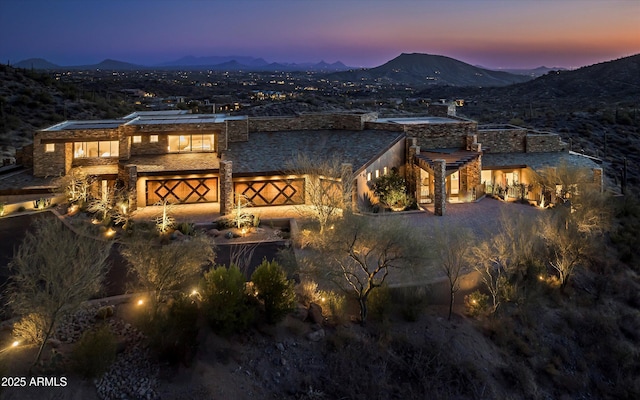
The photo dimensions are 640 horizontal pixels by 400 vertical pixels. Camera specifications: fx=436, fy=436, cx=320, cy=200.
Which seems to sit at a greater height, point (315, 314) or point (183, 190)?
point (183, 190)

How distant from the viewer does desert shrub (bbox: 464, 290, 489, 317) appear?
1619 cm

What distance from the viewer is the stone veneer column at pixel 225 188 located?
23.9 meters

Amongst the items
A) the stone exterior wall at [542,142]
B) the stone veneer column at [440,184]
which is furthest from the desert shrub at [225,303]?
the stone exterior wall at [542,142]

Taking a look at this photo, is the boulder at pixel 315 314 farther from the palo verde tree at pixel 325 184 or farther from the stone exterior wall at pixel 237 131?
the stone exterior wall at pixel 237 131

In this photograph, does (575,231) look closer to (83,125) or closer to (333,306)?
(333,306)

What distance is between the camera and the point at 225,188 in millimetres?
23906

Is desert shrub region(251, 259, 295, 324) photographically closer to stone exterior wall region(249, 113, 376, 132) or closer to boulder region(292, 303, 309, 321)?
boulder region(292, 303, 309, 321)

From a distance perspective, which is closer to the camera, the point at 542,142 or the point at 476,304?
the point at 476,304

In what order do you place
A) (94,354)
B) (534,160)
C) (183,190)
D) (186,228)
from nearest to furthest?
(94,354) → (186,228) → (183,190) → (534,160)

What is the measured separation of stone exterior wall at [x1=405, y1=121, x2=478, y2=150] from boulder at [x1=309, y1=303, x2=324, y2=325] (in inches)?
708

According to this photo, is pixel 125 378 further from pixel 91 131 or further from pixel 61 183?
pixel 91 131

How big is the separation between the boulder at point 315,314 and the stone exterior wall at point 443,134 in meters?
18.0

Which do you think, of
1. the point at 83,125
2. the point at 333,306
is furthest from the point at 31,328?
the point at 83,125

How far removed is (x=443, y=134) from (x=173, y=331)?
2335 centimetres
